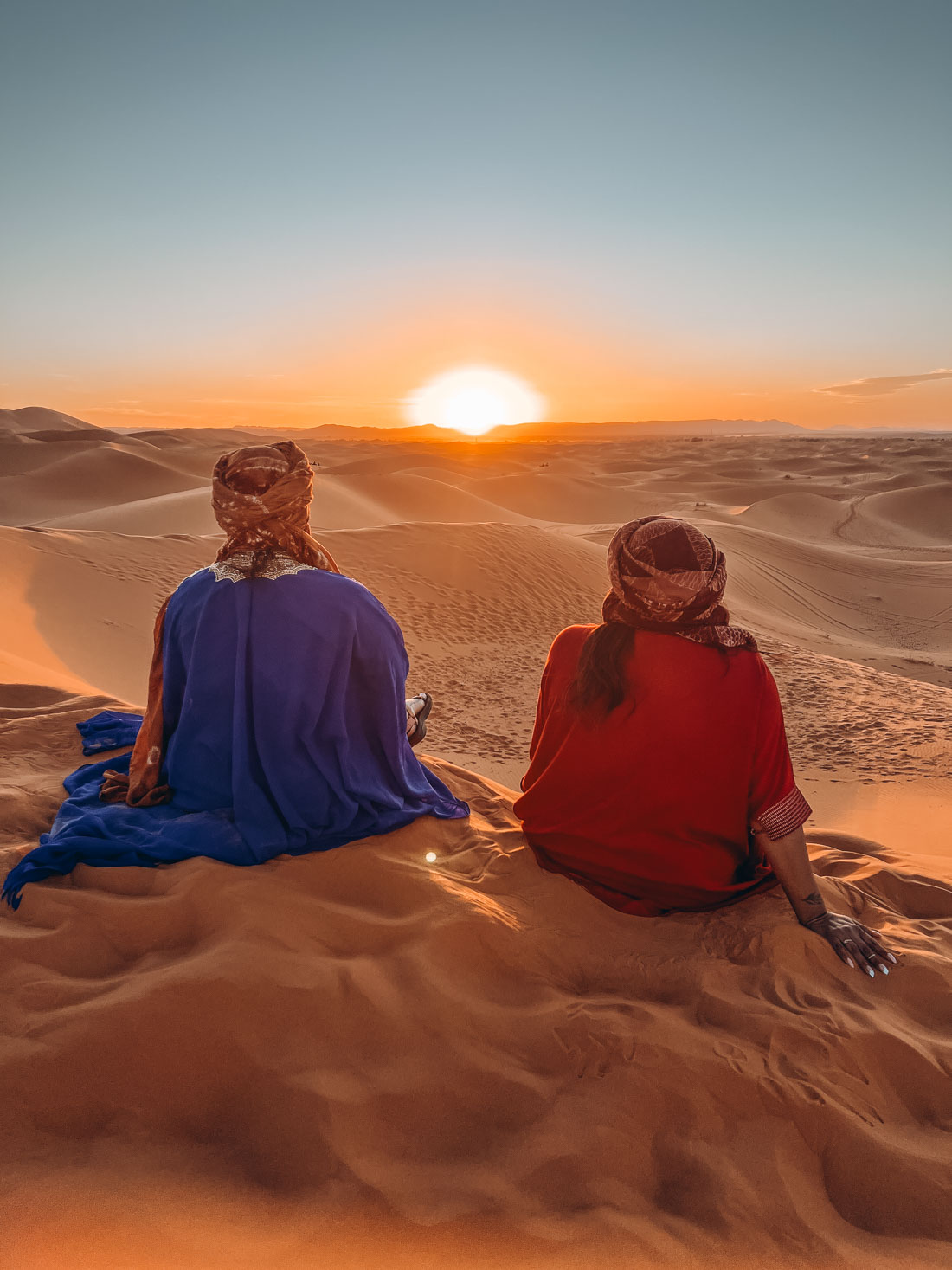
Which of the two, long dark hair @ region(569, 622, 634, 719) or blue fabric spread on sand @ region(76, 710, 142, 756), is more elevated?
long dark hair @ region(569, 622, 634, 719)

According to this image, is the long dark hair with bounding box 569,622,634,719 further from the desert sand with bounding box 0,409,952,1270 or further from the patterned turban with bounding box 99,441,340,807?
the patterned turban with bounding box 99,441,340,807

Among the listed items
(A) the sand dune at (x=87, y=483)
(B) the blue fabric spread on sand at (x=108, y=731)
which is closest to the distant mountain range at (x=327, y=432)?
(A) the sand dune at (x=87, y=483)

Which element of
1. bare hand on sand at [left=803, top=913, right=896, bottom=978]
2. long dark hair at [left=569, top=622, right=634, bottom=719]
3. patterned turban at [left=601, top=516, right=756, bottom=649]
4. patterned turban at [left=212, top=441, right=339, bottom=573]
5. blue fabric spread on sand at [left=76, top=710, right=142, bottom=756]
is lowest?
bare hand on sand at [left=803, top=913, right=896, bottom=978]

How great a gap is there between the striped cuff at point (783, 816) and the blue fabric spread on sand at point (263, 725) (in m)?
1.36

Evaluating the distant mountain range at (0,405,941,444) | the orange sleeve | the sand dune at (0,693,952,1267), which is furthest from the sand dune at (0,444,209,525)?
the orange sleeve

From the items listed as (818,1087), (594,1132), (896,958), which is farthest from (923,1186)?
(896,958)

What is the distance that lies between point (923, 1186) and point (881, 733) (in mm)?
5677

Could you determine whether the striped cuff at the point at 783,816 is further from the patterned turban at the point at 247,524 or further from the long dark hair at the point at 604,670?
the patterned turban at the point at 247,524

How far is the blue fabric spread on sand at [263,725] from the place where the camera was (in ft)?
9.25

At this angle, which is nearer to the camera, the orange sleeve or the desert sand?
the desert sand

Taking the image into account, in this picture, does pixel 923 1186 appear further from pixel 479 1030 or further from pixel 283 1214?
pixel 283 1214

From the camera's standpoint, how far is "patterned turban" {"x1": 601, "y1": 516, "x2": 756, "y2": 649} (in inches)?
101

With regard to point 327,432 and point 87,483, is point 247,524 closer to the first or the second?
point 87,483

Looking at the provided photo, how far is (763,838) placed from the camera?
2727 mm
